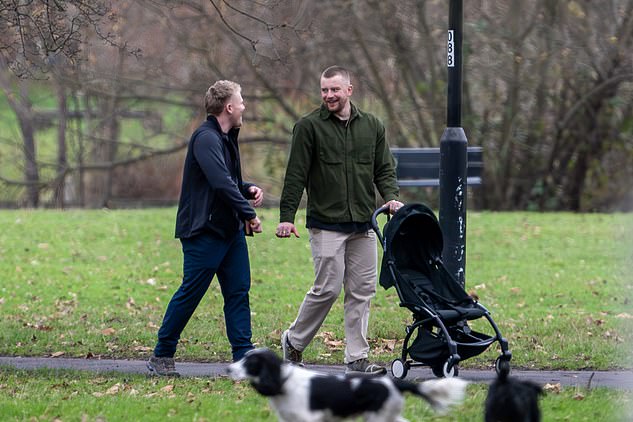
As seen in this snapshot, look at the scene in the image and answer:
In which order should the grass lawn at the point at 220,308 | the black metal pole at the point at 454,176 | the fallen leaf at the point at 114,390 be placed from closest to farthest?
the grass lawn at the point at 220,308, the fallen leaf at the point at 114,390, the black metal pole at the point at 454,176

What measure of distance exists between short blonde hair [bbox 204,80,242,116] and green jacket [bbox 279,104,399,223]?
536 millimetres

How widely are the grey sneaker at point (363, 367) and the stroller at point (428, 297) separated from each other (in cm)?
36

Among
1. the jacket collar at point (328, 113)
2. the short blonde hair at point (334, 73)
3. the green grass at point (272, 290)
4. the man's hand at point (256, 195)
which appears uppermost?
the short blonde hair at point (334, 73)

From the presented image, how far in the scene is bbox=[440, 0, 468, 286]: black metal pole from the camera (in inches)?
309

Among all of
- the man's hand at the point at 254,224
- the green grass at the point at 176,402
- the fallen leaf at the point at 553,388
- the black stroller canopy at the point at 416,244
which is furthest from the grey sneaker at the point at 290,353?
the fallen leaf at the point at 553,388

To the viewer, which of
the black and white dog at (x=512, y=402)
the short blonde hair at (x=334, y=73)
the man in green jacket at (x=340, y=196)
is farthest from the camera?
the man in green jacket at (x=340, y=196)

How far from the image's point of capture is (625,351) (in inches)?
360

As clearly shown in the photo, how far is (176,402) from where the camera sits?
22.2 ft

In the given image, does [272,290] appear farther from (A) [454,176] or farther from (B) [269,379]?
(B) [269,379]

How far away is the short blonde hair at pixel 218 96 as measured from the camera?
7664 mm

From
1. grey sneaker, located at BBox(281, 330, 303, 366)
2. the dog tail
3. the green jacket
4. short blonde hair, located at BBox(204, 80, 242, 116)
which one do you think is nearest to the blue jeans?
grey sneaker, located at BBox(281, 330, 303, 366)

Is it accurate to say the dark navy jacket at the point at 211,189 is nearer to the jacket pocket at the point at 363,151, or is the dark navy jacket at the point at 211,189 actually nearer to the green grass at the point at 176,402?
the jacket pocket at the point at 363,151

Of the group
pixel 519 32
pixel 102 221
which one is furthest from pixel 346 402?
pixel 519 32

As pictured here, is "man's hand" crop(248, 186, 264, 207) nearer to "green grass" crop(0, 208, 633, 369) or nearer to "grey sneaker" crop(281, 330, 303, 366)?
"grey sneaker" crop(281, 330, 303, 366)
